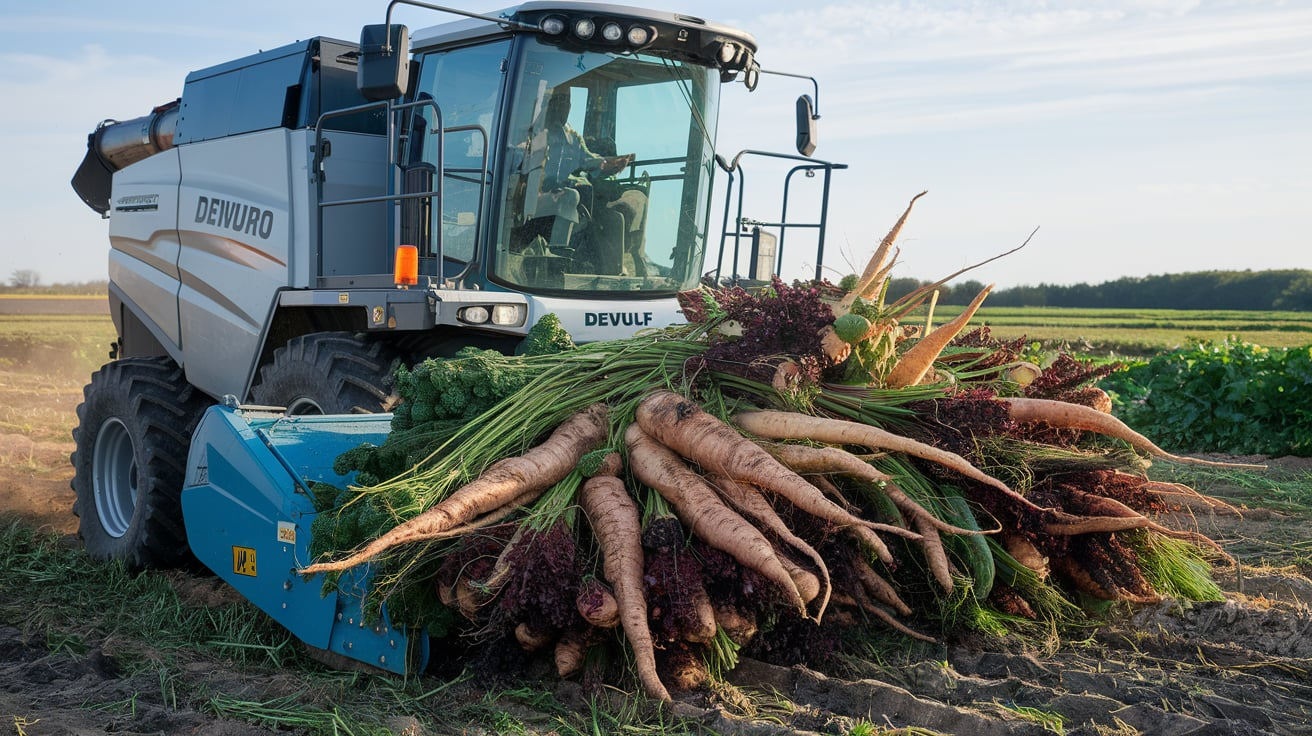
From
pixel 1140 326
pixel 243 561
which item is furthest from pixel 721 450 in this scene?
pixel 1140 326

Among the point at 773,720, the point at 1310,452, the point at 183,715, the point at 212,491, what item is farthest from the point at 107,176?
the point at 1310,452

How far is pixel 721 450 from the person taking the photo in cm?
385

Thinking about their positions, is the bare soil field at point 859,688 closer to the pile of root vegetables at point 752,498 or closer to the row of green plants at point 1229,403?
the pile of root vegetables at point 752,498

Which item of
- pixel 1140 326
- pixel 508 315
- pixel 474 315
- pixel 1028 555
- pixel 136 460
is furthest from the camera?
pixel 1140 326

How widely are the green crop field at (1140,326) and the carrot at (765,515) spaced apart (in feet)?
60.8

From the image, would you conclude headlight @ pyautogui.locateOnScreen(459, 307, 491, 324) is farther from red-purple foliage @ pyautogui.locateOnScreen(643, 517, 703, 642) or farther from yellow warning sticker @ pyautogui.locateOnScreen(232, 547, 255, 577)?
red-purple foliage @ pyautogui.locateOnScreen(643, 517, 703, 642)

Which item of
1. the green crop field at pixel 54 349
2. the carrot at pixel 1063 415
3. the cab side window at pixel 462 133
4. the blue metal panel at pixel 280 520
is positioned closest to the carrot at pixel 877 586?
the carrot at pixel 1063 415

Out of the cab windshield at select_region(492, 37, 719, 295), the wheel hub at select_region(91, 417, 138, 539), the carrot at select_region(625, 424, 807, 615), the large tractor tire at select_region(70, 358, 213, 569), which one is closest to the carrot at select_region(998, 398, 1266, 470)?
the carrot at select_region(625, 424, 807, 615)

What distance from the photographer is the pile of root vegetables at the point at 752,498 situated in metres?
3.49

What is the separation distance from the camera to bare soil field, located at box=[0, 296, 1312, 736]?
316cm

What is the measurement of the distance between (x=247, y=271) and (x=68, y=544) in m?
2.19

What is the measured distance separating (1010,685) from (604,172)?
3399 mm

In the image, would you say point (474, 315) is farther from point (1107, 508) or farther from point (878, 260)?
point (1107, 508)

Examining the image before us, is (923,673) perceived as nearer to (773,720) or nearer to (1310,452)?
(773,720)
